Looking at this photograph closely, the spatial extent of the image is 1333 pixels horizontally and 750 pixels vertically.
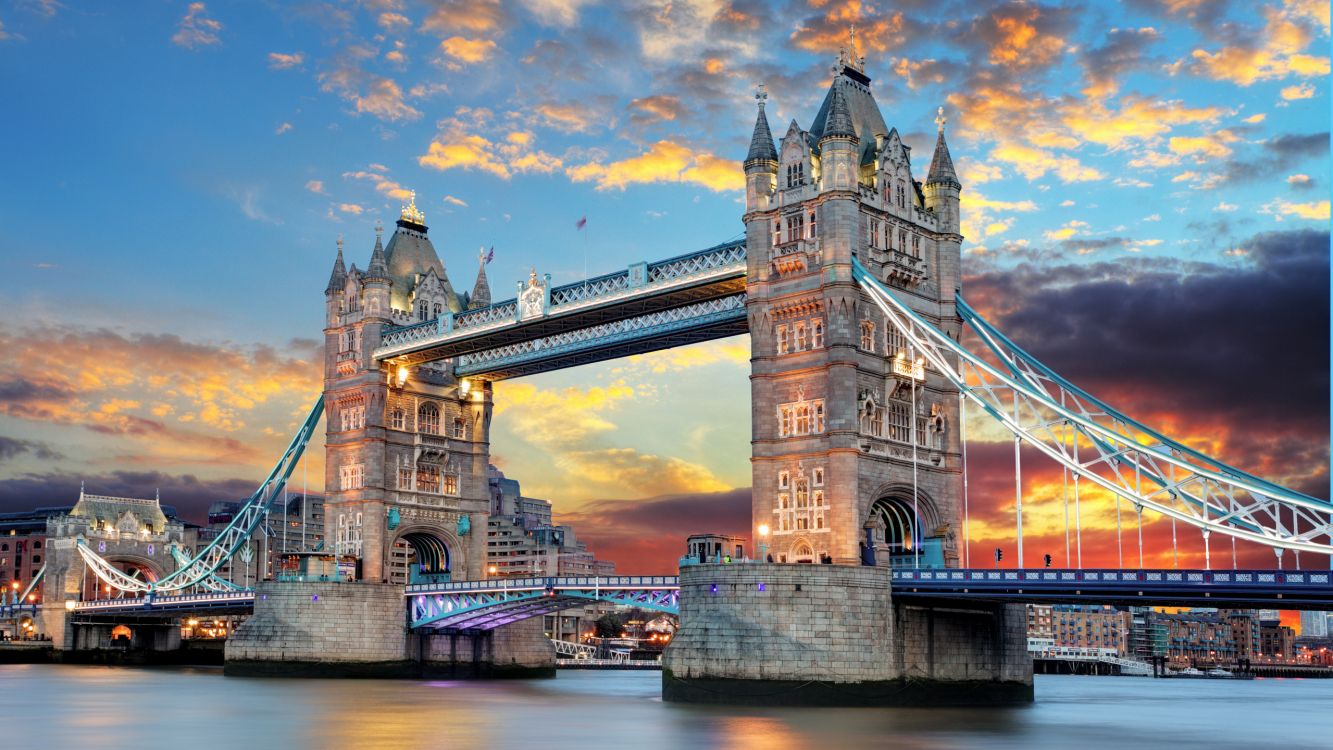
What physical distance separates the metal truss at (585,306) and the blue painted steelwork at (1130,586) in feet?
60.8

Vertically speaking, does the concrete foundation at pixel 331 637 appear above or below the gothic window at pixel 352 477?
below

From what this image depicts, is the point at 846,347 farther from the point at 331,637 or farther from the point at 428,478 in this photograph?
the point at 428,478

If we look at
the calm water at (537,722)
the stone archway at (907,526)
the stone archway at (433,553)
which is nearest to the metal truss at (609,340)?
the stone archway at (433,553)

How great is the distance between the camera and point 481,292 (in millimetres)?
101375

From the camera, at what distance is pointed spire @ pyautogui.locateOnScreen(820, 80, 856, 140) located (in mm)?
67125

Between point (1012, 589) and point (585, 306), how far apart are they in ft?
100

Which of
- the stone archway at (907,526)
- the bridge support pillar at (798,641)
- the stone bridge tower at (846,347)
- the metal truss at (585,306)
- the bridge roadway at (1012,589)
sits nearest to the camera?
the bridge roadway at (1012,589)

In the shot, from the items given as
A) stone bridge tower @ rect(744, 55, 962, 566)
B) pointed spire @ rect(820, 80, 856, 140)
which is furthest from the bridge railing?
pointed spire @ rect(820, 80, 856, 140)

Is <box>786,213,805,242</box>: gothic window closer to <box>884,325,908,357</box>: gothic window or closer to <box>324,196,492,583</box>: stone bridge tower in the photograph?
<box>884,325,908,357</box>: gothic window

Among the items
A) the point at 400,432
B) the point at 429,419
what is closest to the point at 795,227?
the point at 400,432

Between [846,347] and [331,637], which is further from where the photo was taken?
[331,637]

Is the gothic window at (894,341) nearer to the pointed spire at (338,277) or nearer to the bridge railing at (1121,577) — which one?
the bridge railing at (1121,577)

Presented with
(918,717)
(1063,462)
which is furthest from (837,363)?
(918,717)

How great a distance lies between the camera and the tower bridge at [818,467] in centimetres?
5847
